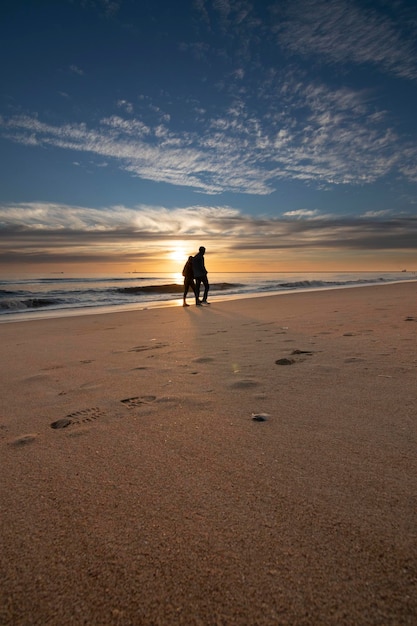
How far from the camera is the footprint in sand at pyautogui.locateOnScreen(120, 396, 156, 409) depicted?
2.41m

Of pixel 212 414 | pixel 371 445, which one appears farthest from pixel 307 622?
pixel 212 414

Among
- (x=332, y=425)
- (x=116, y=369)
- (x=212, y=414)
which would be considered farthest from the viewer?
(x=116, y=369)

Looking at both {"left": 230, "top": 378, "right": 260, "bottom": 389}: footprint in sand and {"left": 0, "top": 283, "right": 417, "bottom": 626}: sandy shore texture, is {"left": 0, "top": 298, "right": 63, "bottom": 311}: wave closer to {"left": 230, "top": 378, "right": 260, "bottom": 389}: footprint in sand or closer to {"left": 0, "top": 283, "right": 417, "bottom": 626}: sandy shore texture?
{"left": 0, "top": 283, "right": 417, "bottom": 626}: sandy shore texture

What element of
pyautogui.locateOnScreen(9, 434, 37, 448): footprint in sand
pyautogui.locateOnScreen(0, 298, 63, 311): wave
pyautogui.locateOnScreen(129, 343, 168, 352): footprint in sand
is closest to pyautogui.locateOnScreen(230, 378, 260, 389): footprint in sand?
pyautogui.locateOnScreen(9, 434, 37, 448): footprint in sand

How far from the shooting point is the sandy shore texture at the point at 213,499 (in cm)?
96

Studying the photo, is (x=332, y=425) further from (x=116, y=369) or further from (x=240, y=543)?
(x=116, y=369)

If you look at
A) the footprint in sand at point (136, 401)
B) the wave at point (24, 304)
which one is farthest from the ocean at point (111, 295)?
the footprint in sand at point (136, 401)

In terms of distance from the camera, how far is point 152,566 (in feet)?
3.51

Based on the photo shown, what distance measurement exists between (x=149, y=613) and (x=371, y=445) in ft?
4.07

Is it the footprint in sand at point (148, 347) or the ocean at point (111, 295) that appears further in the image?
the ocean at point (111, 295)

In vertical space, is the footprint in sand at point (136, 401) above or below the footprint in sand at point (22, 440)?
above

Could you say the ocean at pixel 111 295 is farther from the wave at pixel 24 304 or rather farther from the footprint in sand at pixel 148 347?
the footprint in sand at pixel 148 347

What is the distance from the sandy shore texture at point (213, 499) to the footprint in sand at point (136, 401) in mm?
22

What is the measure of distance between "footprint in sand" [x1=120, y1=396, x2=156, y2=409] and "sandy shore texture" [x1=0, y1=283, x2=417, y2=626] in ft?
0.07
